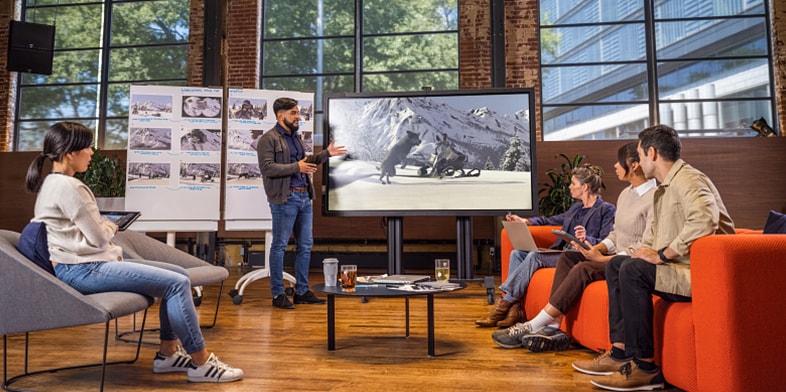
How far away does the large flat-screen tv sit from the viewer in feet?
15.8

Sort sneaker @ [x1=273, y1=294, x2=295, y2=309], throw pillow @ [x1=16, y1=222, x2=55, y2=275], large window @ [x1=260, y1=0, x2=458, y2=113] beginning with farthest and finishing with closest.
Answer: large window @ [x1=260, y1=0, x2=458, y2=113], sneaker @ [x1=273, y1=294, x2=295, y2=309], throw pillow @ [x1=16, y1=222, x2=55, y2=275]

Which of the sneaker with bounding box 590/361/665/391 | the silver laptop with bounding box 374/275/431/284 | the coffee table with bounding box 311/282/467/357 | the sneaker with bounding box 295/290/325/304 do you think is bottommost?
the sneaker with bounding box 590/361/665/391

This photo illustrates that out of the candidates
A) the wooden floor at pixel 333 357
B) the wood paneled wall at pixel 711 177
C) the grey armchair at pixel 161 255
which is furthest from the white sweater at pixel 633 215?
the wood paneled wall at pixel 711 177

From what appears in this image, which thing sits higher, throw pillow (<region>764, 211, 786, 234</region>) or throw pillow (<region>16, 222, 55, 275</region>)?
throw pillow (<region>764, 211, 786, 234</region>)

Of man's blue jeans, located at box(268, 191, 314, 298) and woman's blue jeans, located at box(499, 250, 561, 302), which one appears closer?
woman's blue jeans, located at box(499, 250, 561, 302)

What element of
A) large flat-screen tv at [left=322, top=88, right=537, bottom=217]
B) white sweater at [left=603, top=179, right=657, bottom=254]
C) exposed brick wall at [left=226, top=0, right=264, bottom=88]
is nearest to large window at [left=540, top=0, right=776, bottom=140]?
large flat-screen tv at [left=322, top=88, right=537, bottom=217]

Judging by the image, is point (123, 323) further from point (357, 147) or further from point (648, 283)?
point (648, 283)

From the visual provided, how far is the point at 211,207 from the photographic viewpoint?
197 inches

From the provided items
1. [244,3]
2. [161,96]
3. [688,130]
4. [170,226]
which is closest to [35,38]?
[244,3]

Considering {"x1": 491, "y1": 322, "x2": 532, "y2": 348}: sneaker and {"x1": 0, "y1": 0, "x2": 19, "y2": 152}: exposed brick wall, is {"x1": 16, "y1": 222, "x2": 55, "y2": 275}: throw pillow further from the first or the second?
{"x1": 0, "y1": 0, "x2": 19, "y2": 152}: exposed brick wall

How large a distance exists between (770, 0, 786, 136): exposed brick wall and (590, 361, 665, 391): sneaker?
6.26 metres

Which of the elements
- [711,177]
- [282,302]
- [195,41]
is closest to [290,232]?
[282,302]

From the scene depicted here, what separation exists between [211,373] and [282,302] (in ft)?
6.41

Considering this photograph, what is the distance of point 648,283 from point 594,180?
1334 mm
